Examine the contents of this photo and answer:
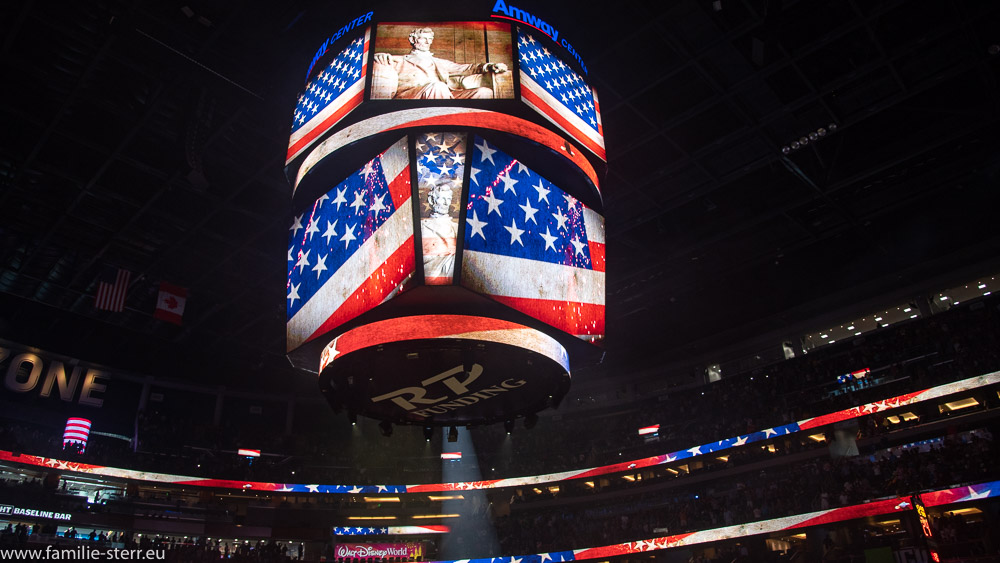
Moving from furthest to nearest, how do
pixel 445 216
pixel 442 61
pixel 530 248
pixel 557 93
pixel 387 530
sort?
pixel 387 530 < pixel 557 93 < pixel 442 61 < pixel 530 248 < pixel 445 216

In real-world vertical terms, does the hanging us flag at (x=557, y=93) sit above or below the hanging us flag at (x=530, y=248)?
above

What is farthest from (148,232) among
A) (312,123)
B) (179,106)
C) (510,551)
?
(510,551)

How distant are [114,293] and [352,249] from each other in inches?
604

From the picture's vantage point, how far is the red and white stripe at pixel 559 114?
1040cm

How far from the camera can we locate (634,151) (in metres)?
18.7

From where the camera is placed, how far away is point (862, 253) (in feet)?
82.4

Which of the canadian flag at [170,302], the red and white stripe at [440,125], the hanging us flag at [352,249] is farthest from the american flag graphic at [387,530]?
the red and white stripe at [440,125]

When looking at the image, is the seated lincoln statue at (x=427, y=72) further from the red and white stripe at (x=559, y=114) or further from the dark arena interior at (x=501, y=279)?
the red and white stripe at (x=559, y=114)

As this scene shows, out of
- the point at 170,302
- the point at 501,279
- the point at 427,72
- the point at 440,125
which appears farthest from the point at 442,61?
the point at 170,302

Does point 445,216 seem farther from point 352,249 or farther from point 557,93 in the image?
point 557,93

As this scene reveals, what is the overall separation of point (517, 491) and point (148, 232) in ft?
78.9

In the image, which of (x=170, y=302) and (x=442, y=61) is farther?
(x=170, y=302)

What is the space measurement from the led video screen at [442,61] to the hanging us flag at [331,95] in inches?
15.4

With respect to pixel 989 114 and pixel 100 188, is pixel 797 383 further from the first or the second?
pixel 100 188
